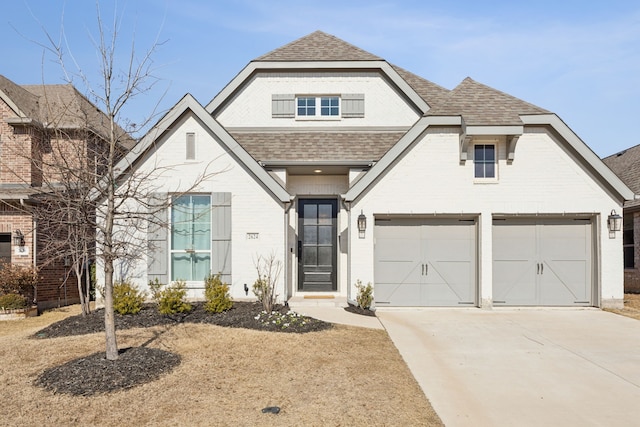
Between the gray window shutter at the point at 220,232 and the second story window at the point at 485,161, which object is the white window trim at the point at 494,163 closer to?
the second story window at the point at 485,161

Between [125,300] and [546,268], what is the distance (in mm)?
11133

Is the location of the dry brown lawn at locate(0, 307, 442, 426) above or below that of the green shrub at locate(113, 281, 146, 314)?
below

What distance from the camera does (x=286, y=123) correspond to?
14.6m

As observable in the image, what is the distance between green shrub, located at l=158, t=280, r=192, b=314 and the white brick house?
1037 mm

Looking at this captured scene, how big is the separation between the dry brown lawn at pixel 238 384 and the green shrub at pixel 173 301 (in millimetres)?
1219

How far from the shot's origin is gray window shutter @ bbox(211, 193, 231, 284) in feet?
37.6

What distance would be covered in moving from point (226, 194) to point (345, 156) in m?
3.89

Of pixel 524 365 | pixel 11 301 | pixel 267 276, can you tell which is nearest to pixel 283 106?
pixel 267 276

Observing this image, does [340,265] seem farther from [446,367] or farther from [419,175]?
[446,367]

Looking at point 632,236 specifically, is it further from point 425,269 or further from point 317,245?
point 317,245

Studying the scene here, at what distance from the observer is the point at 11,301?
11500mm

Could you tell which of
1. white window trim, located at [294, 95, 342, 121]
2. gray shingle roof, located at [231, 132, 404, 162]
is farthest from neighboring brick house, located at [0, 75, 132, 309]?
white window trim, located at [294, 95, 342, 121]

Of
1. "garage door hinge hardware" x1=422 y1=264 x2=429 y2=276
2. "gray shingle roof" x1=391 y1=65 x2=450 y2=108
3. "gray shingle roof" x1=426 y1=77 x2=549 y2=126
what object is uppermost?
"gray shingle roof" x1=391 y1=65 x2=450 y2=108

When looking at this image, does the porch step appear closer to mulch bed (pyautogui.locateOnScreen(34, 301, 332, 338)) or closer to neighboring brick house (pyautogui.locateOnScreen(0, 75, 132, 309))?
mulch bed (pyautogui.locateOnScreen(34, 301, 332, 338))
